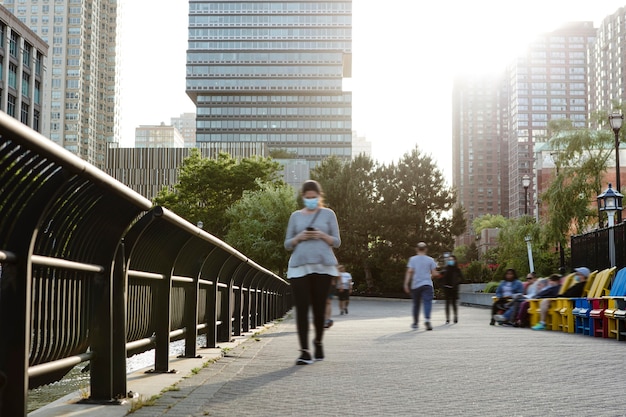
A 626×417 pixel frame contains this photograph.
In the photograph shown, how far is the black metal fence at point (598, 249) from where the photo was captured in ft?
66.5

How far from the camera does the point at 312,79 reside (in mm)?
171125

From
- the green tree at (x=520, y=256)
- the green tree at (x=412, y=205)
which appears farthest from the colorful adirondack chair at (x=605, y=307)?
the green tree at (x=412, y=205)

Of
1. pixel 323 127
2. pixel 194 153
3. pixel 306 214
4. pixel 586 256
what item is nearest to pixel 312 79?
pixel 323 127

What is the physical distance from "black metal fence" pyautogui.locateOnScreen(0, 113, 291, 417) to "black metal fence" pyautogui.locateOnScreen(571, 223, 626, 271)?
557 inches

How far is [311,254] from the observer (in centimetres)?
857

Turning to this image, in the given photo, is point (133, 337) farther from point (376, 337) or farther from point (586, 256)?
point (586, 256)

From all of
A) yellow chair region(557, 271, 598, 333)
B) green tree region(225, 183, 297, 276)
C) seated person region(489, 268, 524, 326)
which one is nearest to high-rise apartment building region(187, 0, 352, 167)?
green tree region(225, 183, 297, 276)

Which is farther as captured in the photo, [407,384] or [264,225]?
[264,225]

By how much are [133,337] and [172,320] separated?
1401 millimetres

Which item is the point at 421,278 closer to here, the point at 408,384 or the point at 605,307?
the point at 605,307

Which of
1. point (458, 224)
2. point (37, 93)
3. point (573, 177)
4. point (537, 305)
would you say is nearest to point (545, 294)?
point (537, 305)

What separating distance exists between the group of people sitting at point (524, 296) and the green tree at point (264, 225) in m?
40.8

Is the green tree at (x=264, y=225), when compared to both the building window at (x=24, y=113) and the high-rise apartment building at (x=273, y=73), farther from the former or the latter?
the high-rise apartment building at (x=273, y=73)

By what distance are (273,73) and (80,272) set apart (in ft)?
552
